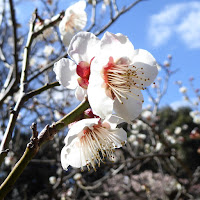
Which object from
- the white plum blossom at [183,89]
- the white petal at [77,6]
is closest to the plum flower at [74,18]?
the white petal at [77,6]

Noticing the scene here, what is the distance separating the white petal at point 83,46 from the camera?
0.52m

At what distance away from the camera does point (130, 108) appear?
0.52m

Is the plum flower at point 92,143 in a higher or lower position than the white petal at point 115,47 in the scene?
lower

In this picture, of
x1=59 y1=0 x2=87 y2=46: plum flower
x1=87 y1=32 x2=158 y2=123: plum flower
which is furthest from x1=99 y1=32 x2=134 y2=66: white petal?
x1=59 y1=0 x2=87 y2=46: plum flower

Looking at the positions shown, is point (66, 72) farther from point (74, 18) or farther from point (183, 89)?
point (183, 89)

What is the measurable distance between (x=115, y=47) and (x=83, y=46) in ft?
0.24

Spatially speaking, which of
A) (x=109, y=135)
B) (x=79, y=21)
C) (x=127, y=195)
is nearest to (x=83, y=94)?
(x=109, y=135)

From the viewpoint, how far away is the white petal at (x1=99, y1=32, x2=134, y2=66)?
19.8 inches

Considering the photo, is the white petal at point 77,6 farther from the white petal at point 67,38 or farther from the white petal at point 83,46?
the white petal at point 83,46

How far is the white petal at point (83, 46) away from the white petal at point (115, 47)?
3 centimetres

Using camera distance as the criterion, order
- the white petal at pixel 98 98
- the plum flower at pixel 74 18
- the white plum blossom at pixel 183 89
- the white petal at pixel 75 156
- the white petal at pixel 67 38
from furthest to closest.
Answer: the white plum blossom at pixel 183 89, the plum flower at pixel 74 18, the white petal at pixel 67 38, the white petal at pixel 75 156, the white petal at pixel 98 98

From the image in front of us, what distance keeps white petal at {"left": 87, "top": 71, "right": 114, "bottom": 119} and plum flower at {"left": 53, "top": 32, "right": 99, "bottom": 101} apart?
0.14 ft

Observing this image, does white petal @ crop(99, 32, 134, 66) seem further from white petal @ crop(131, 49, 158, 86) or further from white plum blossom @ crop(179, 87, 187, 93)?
white plum blossom @ crop(179, 87, 187, 93)

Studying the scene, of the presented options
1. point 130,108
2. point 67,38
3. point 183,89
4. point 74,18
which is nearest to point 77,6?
point 74,18
